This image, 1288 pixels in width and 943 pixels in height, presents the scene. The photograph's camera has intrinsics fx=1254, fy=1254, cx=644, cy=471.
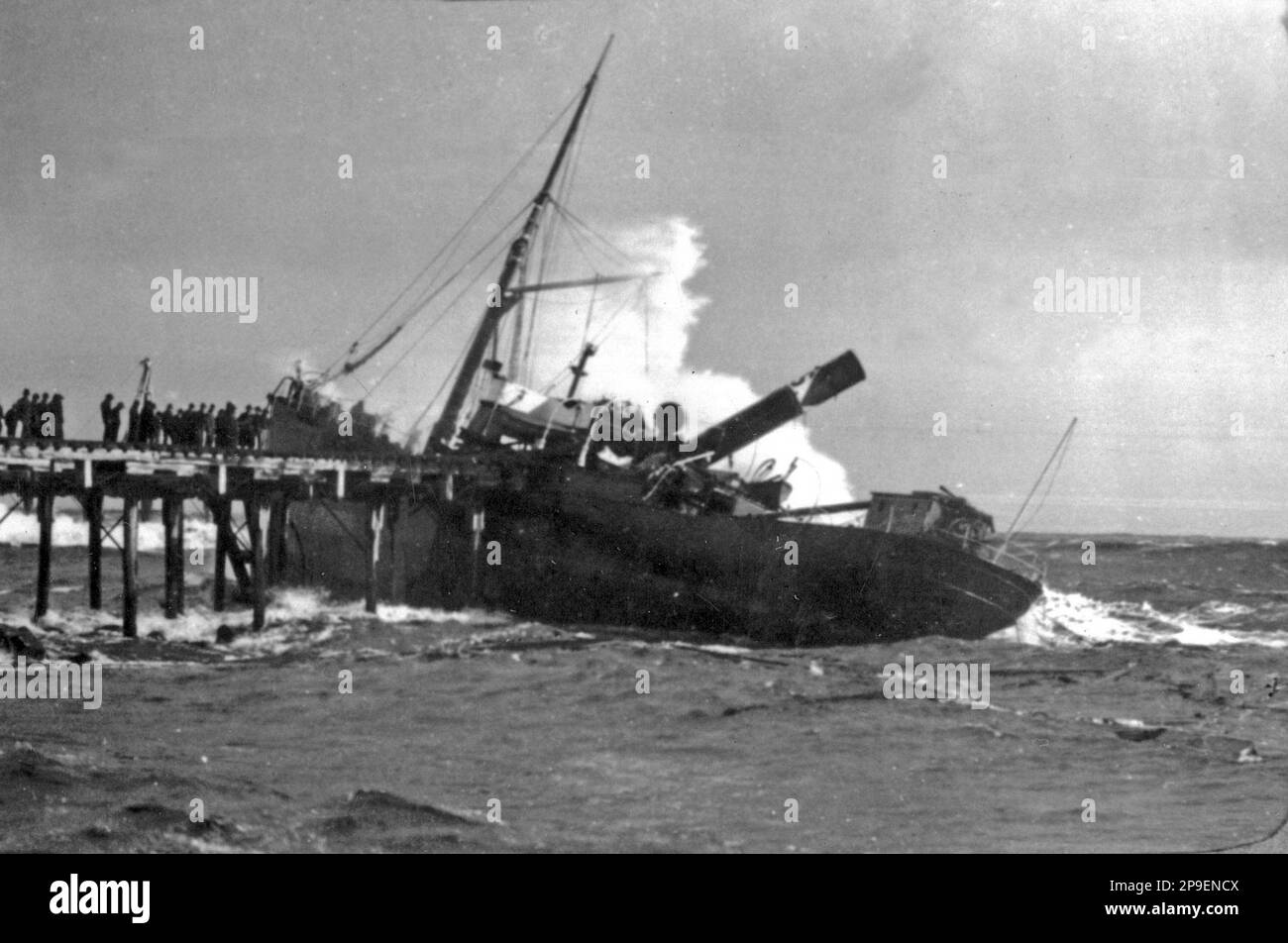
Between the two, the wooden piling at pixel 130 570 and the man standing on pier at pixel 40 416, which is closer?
the man standing on pier at pixel 40 416

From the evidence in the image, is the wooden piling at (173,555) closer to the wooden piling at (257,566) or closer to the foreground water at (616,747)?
the foreground water at (616,747)

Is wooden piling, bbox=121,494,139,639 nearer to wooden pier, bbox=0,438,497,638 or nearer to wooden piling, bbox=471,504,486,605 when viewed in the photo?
wooden pier, bbox=0,438,497,638

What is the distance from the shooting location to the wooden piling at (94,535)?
77.0ft

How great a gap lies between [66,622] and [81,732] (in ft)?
44.2

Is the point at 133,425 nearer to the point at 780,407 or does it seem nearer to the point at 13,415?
the point at 13,415

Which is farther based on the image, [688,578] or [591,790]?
[688,578]

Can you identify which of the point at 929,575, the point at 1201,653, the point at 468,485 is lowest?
the point at 1201,653

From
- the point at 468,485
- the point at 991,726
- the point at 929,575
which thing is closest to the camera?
the point at 991,726

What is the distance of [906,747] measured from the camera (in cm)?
1489

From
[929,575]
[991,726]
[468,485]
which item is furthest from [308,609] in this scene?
[991,726]

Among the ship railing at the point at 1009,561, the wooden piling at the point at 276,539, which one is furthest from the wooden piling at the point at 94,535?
the ship railing at the point at 1009,561

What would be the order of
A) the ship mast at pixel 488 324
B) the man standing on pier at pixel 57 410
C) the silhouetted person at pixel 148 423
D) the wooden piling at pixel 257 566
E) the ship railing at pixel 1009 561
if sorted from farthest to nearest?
the ship mast at pixel 488 324 → the ship railing at pixel 1009 561 → the wooden piling at pixel 257 566 → the silhouetted person at pixel 148 423 → the man standing on pier at pixel 57 410

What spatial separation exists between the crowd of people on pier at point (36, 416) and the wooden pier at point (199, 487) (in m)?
0.76
